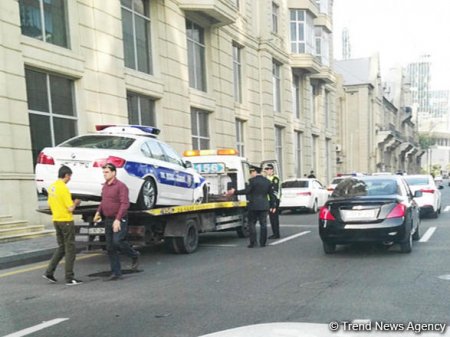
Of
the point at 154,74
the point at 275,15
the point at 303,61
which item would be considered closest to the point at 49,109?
the point at 154,74

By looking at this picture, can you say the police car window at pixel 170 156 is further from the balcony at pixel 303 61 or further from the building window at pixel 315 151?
the building window at pixel 315 151

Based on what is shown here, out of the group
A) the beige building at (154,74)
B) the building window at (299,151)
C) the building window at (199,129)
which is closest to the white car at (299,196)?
the building window at (199,129)

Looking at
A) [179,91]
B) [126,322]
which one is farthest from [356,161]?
[126,322]

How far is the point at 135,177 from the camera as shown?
25.4 feet

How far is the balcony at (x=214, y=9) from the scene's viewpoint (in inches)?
762

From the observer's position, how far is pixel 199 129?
2150 centimetres

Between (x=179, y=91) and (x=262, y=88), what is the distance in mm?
9949

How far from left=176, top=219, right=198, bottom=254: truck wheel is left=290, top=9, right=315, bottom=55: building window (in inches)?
1040

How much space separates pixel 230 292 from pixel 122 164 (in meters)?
2.99

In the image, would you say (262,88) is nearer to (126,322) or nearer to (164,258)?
(164,258)

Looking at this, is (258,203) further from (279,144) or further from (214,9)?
(279,144)

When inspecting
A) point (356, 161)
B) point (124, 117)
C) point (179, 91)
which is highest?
point (179, 91)

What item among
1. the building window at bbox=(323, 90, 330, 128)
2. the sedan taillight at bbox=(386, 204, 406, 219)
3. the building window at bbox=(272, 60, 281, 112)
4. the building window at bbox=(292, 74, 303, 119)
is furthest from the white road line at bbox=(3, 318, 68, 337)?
the building window at bbox=(323, 90, 330, 128)

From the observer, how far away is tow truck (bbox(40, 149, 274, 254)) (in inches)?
316
